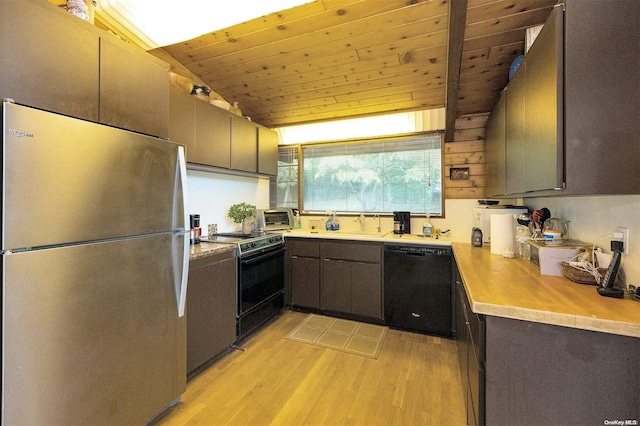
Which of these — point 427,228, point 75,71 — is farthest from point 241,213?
point 427,228

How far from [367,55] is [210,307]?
2.51m

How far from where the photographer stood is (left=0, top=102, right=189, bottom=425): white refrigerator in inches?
41.3

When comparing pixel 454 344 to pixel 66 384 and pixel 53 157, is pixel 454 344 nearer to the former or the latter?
pixel 66 384

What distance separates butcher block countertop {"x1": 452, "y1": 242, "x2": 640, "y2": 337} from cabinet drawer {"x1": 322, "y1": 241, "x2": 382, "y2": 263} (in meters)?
1.34

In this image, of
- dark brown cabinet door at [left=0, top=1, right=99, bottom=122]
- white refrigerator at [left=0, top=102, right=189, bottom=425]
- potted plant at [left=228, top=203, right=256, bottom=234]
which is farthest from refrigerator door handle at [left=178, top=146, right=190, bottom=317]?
potted plant at [left=228, top=203, right=256, bottom=234]

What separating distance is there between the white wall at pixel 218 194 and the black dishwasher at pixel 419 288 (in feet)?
6.14

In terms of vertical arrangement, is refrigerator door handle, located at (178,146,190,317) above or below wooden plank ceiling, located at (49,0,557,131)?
below

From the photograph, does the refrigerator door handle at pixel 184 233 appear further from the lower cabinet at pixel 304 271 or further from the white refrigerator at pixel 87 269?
the lower cabinet at pixel 304 271

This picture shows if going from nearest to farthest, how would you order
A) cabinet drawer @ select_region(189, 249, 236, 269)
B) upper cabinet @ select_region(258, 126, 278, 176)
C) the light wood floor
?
A: the light wood floor → cabinet drawer @ select_region(189, 249, 236, 269) → upper cabinet @ select_region(258, 126, 278, 176)

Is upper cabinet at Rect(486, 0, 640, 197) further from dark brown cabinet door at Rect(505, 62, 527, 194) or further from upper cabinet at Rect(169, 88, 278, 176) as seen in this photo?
upper cabinet at Rect(169, 88, 278, 176)

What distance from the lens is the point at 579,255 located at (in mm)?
1440

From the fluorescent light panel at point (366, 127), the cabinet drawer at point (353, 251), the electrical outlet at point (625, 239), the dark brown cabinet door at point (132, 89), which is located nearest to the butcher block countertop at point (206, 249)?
the dark brown cabinet door at point (132, 89)

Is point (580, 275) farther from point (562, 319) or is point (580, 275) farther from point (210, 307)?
point (210, 307)

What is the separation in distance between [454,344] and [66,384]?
2764mm
